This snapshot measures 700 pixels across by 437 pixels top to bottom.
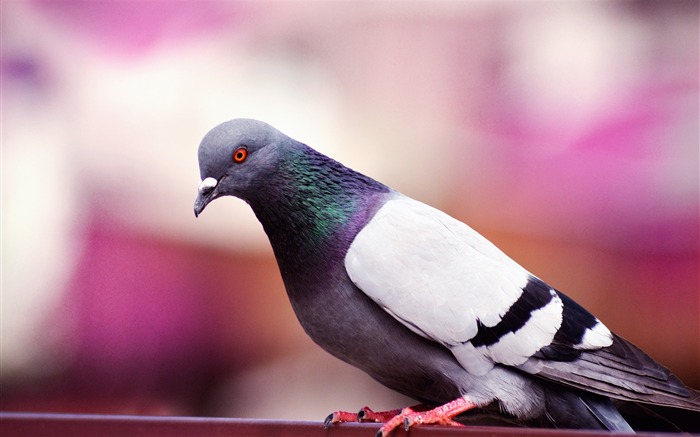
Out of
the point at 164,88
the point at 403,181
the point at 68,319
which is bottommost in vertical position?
the point at 68,319

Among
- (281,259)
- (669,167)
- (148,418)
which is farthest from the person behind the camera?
(669,167)

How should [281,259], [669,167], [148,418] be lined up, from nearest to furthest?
→ [148,418] → [281,259] → [669,167]

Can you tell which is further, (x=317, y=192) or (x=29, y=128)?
(x=29, y=128)

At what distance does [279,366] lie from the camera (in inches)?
152

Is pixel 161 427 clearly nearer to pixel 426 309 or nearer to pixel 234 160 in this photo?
pixel 426 309

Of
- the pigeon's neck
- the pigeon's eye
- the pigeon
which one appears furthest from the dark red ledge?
the pigeon's eye

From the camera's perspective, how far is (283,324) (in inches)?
154

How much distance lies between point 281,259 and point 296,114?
184 cm

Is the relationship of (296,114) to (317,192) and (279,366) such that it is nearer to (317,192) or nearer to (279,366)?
(279,366)

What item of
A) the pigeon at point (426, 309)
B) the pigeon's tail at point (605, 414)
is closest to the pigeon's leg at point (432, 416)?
the pigeon at point (426, 309)

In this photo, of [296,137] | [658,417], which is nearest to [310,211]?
[658,417]

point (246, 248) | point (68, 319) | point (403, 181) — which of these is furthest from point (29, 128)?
point (403, 181)

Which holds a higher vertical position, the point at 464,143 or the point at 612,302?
the point at 464,143

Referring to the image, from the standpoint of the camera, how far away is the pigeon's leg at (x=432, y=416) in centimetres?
177
